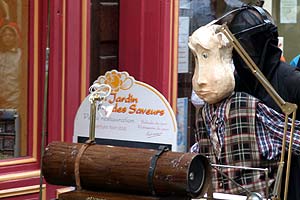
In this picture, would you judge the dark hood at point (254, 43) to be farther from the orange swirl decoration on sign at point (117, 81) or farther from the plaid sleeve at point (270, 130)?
the orange swirl decoration on sign at point (117, 81)

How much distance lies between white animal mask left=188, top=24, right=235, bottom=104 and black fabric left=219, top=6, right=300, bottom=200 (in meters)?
0.12

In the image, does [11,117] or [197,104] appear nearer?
[11,117]

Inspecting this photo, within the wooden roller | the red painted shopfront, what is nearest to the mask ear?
the wooden roller

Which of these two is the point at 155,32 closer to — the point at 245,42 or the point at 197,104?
the point at 197,104

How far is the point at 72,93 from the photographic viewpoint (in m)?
4.51

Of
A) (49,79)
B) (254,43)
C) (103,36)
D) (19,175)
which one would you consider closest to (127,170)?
(254,43)

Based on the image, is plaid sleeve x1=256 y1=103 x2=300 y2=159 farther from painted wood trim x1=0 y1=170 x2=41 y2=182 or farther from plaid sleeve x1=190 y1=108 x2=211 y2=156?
painted wood trim x1=0 y1=170 x2=41 y2=182

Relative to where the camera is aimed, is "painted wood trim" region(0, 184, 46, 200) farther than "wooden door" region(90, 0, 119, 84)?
No

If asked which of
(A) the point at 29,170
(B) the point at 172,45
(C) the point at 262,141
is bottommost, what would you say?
(A) the point at 29,170

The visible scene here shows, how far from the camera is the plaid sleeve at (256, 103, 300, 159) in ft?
11.7

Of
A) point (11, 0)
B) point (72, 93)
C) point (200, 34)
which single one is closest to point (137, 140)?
point (200, 34)

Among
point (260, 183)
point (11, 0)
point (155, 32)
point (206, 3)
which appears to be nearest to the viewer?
point (260, 183)

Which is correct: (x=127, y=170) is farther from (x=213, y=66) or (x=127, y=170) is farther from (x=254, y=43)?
(x=254, y=43)

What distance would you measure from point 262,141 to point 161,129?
47 centimetres
